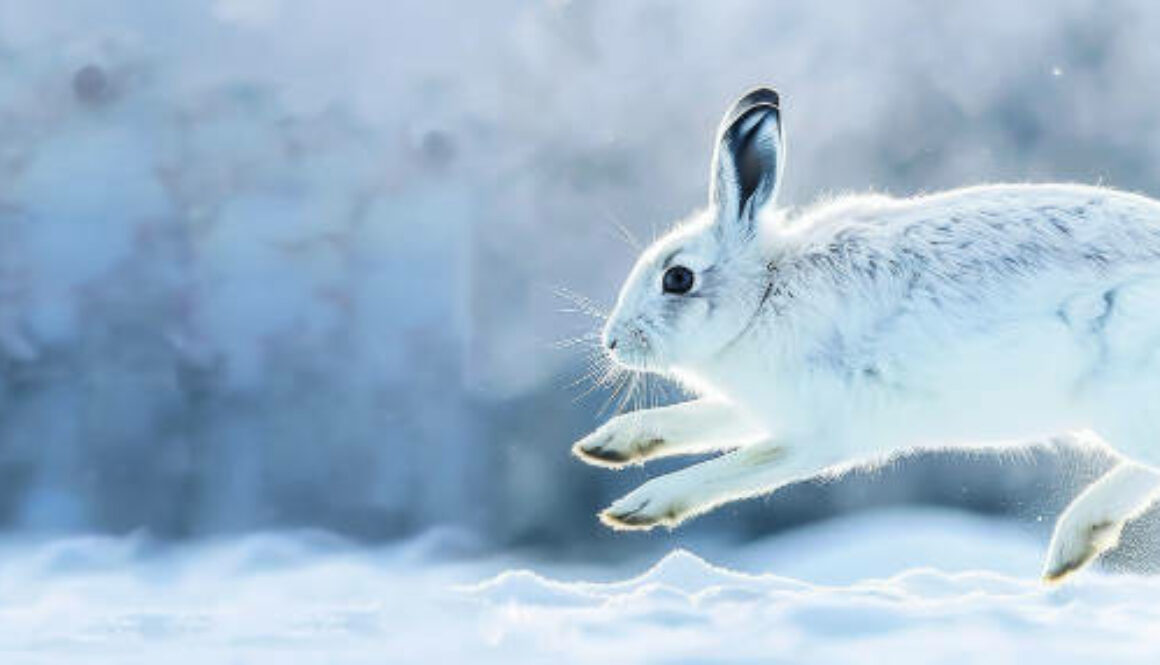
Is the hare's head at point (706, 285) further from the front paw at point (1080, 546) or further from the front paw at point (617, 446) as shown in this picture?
the front paw at point (1080, 546)

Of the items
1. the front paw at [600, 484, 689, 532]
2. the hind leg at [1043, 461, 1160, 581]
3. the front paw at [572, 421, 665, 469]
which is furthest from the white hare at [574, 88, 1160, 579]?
the hind leg at [1043, 461, 1160, 581]

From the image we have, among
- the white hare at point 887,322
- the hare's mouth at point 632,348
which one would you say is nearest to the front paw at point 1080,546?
the white hare at point 887,322

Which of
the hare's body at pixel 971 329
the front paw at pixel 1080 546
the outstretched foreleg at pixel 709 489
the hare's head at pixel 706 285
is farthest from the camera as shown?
the front paw at pixel 1080 546

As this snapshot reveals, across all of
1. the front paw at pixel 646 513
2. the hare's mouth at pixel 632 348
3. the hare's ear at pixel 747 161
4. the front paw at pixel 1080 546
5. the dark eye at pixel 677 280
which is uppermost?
the hare's ear at pixel 747 161

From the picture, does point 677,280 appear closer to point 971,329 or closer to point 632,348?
point 632,348

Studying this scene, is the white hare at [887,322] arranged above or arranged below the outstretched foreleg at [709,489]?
above

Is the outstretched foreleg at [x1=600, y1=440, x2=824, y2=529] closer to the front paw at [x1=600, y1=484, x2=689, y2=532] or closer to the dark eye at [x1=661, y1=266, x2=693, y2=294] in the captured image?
the front paw at [x1=600, y1=484, x2=689, y2=532]

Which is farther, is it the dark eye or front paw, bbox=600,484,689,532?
the dark eye

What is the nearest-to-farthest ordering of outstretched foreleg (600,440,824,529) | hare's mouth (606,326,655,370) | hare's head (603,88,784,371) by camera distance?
outstretched foreleg (600,440,824,529), hare's head (603,88,784,371), hare's mouth (606,326,655,370)
